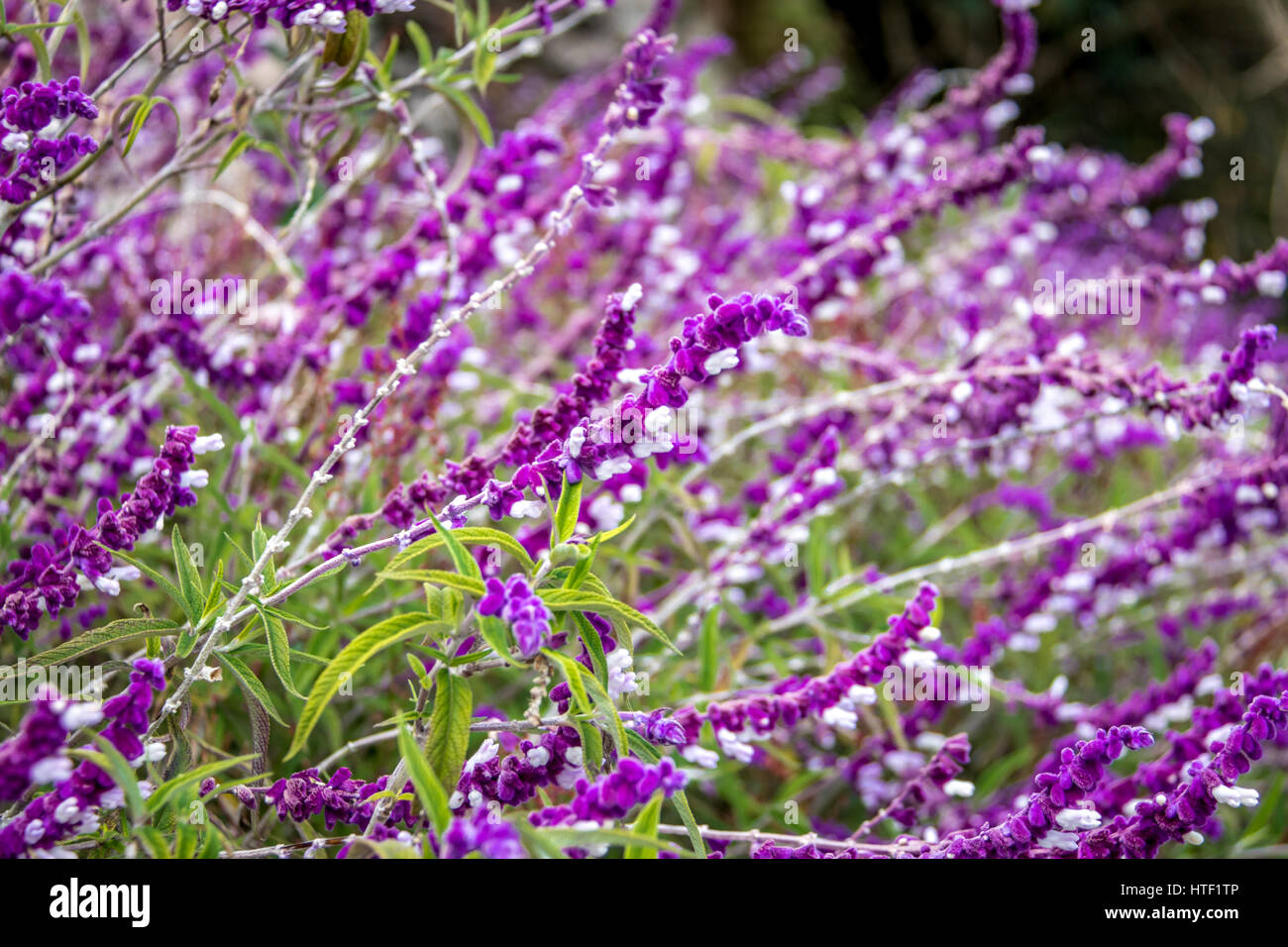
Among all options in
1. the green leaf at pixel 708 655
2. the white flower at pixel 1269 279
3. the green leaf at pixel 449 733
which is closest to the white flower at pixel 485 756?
the green leaf at pixel 449 733

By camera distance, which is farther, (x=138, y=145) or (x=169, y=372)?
(x=138, y=145)

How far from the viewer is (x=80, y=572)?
121 centimetres

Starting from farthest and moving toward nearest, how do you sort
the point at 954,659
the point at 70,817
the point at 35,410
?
the point at 954,659 → the point at 35,410 → the point at 70,817

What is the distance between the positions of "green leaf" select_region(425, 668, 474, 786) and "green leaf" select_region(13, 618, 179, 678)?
364 mm

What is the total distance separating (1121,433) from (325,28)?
222cm

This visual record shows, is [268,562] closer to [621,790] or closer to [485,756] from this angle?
[485,756]

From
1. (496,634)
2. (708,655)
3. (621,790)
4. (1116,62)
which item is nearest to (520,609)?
(496,634)

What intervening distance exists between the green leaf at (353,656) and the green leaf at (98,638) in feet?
0.88

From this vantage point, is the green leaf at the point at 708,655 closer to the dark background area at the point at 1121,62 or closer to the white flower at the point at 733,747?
the white flower at the point at 733,747

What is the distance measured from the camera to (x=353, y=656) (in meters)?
0.99

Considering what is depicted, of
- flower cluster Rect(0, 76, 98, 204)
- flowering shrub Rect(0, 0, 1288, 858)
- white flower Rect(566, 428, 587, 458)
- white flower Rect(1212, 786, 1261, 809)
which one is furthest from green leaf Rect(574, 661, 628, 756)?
flower cluster Rect(0, 76, 98, 204)

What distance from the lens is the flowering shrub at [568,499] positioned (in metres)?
1.11
